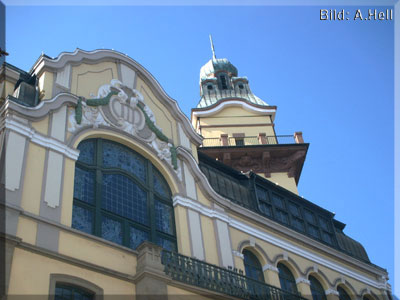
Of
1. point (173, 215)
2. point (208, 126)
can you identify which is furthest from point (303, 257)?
point (208, 126)

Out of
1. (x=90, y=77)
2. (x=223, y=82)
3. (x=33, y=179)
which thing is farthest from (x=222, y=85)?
(x=33, y=179)

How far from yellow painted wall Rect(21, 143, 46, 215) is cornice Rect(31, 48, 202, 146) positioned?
4038mm

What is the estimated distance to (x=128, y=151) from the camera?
2022 cm

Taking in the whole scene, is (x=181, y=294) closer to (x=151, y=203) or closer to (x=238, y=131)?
(x=151, y=203)

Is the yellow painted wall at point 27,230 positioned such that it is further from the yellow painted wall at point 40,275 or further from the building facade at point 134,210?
the yellow painted wall at point 40,275

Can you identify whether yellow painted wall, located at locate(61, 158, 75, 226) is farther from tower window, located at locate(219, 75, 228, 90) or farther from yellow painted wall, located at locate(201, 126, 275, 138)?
tower window, located at locate(219, 75, 228, 90)

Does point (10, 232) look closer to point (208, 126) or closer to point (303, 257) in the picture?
point (303, 257)

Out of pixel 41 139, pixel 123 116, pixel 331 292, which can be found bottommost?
pixel 331 292

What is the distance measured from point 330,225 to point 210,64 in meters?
27.4

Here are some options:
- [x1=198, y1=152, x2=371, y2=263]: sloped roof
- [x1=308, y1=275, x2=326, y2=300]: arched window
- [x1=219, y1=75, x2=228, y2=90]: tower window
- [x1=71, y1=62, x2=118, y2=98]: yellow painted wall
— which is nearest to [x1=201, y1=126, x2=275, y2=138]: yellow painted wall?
[x1=219, y1=75, x2=228, y2=90]: tower window

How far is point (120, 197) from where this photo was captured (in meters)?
18.5

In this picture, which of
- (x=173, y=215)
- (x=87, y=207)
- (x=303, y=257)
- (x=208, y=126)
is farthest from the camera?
(x=208, y=126)

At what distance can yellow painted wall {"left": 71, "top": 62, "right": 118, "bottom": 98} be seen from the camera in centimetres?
2016

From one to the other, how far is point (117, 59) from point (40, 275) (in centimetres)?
1107
